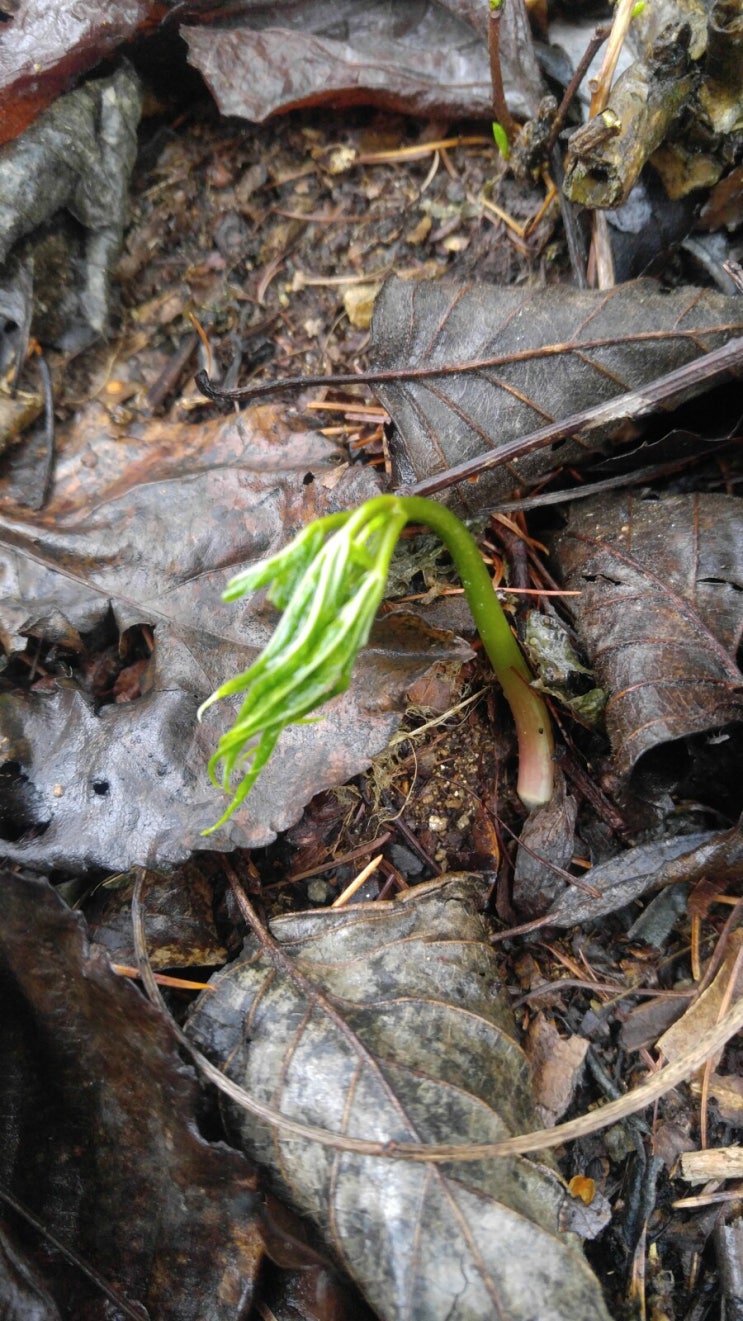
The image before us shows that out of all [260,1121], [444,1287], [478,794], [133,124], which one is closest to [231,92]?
[133,124]

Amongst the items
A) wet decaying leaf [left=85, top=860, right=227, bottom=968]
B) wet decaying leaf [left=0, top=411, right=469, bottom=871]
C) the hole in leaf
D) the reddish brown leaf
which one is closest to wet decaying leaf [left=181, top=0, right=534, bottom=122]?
the reddish brown leaf

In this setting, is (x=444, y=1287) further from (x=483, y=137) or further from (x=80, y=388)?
(x=483, y=137)

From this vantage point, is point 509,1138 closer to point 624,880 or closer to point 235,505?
point 624,880

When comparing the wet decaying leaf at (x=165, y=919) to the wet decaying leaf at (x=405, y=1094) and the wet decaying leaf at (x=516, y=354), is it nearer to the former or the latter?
the wet decaying leaf at (x=405, y=1094)

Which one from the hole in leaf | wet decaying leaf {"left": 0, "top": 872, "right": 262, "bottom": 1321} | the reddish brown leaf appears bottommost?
wet decaying leaf {"left": 0, "top": 872, "right": 262, "bottom": 1321}

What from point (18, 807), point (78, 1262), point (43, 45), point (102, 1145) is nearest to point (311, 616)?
point (18, 807)

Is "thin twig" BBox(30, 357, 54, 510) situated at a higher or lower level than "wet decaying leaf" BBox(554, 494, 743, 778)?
higher

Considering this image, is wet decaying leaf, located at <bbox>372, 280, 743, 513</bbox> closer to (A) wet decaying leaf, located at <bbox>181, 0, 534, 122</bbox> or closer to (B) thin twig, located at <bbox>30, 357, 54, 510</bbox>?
Answer: (A) wet decaying leaf, located at <bbox>181, 0, 534, 122</bbox>
